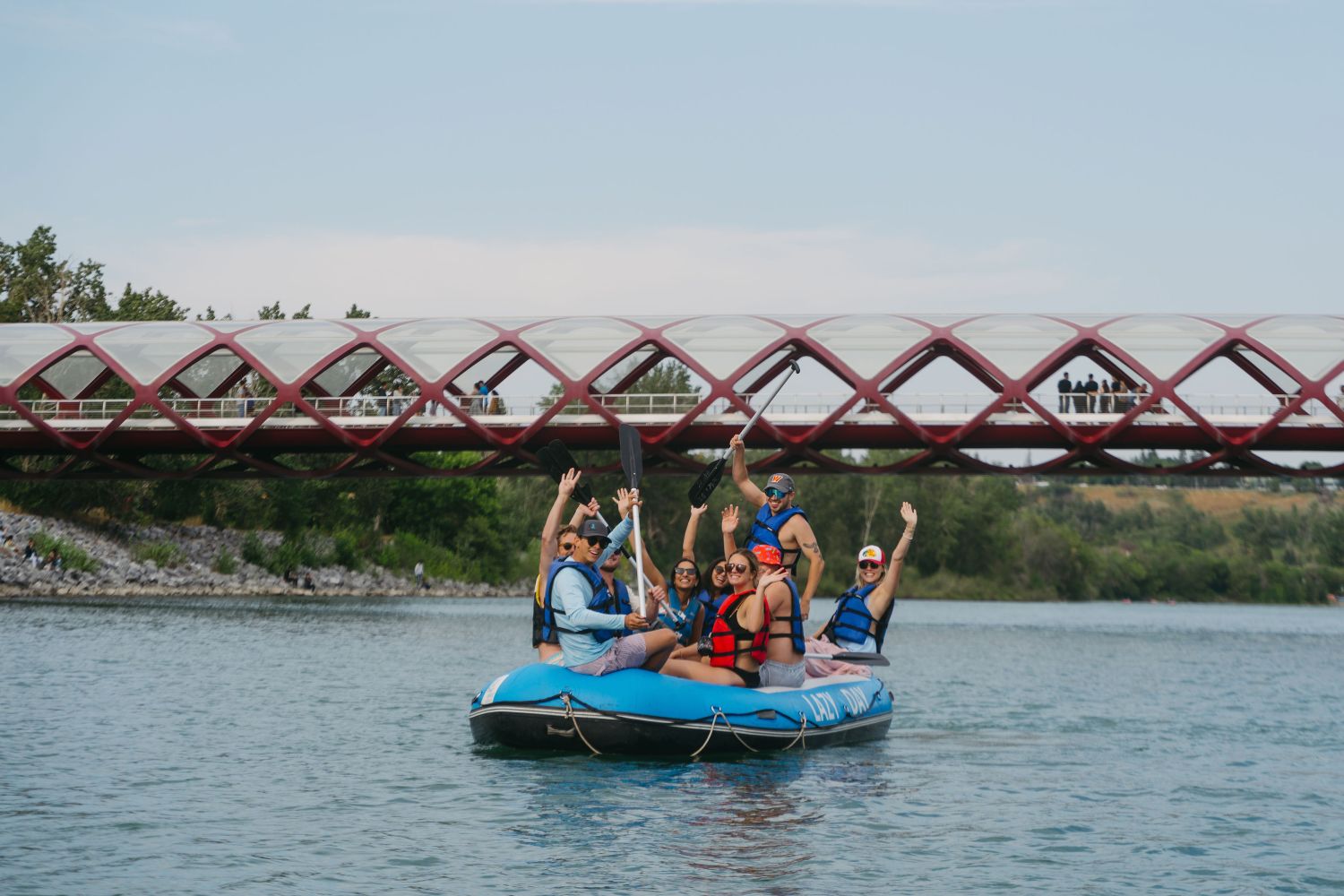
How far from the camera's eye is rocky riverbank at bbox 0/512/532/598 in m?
53.1

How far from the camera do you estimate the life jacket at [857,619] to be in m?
20.6

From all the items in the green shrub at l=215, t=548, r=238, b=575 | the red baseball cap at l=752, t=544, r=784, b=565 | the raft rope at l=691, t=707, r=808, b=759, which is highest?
the red baseball cap at l=752, t=544, r=784, b=565

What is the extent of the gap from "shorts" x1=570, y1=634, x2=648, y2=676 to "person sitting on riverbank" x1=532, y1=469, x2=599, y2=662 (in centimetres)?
72

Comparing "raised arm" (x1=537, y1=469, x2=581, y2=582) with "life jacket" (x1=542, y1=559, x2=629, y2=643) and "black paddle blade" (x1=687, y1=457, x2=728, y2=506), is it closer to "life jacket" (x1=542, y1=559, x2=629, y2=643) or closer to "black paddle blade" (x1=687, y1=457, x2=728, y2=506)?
"life jacket" (x1=542, y1=559, x2=629, y2=643)

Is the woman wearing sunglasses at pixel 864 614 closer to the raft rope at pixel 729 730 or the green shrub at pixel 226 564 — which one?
the raft rope at pixel 729 730

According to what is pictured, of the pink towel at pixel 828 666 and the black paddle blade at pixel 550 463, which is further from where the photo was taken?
the pink towel at pixel 828 666

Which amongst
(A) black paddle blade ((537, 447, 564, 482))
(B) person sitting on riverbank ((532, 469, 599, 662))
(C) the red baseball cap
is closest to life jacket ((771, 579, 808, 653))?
(C) the red baseball cap

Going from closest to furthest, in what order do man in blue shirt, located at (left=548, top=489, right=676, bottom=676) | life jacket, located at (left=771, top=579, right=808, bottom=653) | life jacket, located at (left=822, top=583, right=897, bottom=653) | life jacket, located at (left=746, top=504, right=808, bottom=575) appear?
1. man in blue shirt, located at (left=548, top=489, right=676, bottom=676)
2. life jacket, located at (left=771, top=579, right=808, bottom=653)
3. life jacket, located at (left=746, top=504, right=808, bottom=575)
4. life jacket, located at (left=822, top=583, right=897, bottom=653)

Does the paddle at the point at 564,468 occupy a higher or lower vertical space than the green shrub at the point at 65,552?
higher

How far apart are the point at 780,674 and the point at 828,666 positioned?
1.91 m

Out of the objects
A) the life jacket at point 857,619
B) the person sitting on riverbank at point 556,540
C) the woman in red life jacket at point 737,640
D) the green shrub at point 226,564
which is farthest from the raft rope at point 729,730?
the green shrub at point 226,564

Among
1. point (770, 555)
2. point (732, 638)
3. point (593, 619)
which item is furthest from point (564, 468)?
point (593, 619)

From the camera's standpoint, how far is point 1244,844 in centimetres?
1375

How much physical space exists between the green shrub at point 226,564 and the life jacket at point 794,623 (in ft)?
169
